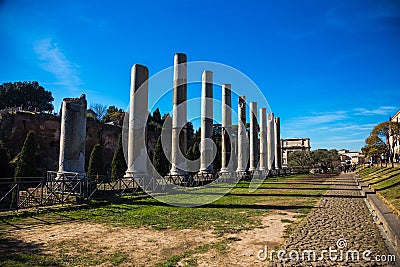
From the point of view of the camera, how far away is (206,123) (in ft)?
77.6

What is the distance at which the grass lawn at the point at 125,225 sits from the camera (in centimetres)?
562

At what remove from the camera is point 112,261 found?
542 centimetres

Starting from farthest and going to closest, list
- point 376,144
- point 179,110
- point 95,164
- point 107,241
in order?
point 376,144 → point 95,164 → point 179,110 → point 107,241

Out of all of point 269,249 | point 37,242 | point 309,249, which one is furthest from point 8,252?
point 309,249

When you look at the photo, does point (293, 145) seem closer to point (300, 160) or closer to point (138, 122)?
point (300, 160)

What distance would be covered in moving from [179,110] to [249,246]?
1461 centimetres

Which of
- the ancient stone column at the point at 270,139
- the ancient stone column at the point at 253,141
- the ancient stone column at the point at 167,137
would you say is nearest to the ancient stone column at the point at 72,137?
the ancient stone column at the point at 253,141

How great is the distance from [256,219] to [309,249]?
3.56 metres

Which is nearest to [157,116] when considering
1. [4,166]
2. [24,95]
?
[24,95]

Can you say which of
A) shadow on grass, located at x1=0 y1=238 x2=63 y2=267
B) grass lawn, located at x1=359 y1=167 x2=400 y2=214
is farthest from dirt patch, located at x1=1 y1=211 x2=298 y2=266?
grass lawn, located at x1=359 y1=167 x2=400 y2=214

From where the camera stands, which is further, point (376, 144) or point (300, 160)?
point (300, 160)

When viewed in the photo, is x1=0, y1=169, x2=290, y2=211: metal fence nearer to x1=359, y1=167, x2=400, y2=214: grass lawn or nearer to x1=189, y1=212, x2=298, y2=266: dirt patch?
x1=189, y1=212, x2=298, y2=266: dirt patch

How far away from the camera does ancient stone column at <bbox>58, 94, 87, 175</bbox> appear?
13281 millimetres

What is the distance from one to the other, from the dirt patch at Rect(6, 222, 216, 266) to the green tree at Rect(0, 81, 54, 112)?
169 feet
